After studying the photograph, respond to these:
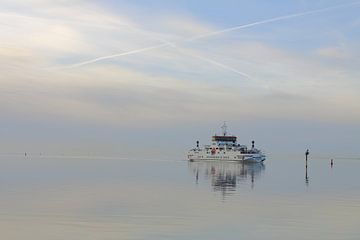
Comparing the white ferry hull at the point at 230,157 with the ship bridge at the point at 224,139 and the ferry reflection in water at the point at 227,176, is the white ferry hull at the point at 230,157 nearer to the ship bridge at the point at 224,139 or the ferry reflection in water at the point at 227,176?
the ferry reflection in water at the point at 227,176

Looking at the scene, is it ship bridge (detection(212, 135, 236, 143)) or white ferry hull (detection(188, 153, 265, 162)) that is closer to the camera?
white ferry hull (detection(188, 153, 265, 162))

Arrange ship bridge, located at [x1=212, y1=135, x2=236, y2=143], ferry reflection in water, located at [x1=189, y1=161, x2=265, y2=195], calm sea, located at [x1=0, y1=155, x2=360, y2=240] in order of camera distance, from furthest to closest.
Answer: ship bridge, located at [x1=212, y1=135, x2=236, y2=143] → ferry reflection in water, located at [x1=189, y1=161, x2=265, y2=195] → calm sea, located at [x1=0, y1=155, x2=360, y2=240]

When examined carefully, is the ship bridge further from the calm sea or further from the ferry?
the calm sea

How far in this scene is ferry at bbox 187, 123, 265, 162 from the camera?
608 ft

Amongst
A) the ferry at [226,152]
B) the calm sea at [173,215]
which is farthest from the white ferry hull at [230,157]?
the calm sea at [173,215]

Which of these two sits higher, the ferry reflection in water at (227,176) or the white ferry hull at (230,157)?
the white ferry hull at (230,157)

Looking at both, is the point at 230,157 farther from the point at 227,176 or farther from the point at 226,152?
the point at 227,176

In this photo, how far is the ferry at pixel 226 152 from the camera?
608ft

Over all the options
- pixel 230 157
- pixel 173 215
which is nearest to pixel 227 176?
pixel 173 215

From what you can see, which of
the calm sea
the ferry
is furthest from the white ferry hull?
the calm sea

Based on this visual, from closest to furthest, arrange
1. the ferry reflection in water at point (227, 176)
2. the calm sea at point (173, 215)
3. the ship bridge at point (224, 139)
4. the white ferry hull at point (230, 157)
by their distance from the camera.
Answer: the calm sea at point (173, 215) < the ferry reflection in water at point (227, 176) < the white ferry hull at point (230, 157) < the ship bridge at point (224, 139)

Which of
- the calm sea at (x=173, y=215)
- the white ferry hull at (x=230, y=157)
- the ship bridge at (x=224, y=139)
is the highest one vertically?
the ship bridge at (x=224, y=139)

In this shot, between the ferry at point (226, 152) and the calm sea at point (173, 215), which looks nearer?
the calm sea at point (173, 215)

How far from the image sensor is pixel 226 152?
19000 centimetres
